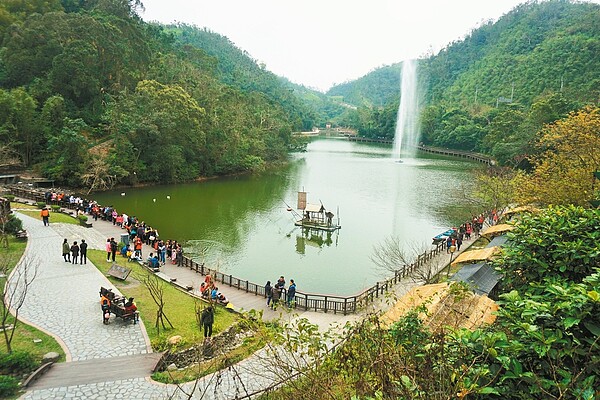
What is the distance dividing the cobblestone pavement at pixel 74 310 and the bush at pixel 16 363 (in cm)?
100

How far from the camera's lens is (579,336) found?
4527 mm

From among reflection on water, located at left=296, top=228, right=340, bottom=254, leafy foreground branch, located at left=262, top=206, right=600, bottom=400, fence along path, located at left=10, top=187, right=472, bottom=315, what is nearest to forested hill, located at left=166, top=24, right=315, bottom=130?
reflection on water, located at left=296, top=228, right=340, bottom=254

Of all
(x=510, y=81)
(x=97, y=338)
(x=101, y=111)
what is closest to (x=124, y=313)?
(x=97, y=338)

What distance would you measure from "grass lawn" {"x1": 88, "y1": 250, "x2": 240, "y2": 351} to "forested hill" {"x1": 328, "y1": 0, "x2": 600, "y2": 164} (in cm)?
4590

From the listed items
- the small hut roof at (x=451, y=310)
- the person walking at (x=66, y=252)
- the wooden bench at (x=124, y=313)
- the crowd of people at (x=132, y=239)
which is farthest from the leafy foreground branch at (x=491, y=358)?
the person walking at (x=66, y=252)

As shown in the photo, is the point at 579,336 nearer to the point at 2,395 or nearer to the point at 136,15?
the point at 2,395

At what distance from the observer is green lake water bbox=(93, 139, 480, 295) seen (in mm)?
22031

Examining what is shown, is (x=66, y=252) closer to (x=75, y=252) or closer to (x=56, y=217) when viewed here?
(x=75, y=252)

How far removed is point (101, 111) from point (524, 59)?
102 m

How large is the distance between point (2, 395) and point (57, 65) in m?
42.7

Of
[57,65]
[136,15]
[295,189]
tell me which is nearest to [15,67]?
[57,65]

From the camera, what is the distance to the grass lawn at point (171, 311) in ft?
38.3

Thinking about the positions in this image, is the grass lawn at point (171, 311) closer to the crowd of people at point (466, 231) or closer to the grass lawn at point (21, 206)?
the grass lawn at point (21, 206)

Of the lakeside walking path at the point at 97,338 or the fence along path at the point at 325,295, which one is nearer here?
the lakeside walking path at the point at 97,338
